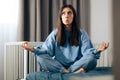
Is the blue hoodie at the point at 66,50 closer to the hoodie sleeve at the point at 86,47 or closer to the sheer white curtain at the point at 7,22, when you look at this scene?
the hoodie sleeve at the point at 86,47

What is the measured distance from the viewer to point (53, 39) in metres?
1.50

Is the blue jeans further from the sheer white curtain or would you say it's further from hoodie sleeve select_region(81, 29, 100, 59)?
the sheer white curtain

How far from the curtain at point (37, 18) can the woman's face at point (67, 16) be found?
24.9 inches

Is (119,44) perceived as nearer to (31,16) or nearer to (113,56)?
(113,56)

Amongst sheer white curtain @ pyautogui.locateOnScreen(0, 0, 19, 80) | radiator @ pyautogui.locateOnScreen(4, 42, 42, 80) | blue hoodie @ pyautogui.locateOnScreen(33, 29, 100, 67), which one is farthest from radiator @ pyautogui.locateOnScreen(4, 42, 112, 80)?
blue hoodie @ pyautogui.locateOnScreen(33, 29, 100, 67)

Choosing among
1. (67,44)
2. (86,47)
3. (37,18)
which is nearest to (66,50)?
(67,44)

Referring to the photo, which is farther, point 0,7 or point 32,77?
point 0,7

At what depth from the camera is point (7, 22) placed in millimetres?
2035

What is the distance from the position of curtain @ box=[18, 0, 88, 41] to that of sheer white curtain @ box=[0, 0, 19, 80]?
0.08 metres

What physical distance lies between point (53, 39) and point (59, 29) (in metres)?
0.09

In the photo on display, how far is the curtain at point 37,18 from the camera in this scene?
205 cm

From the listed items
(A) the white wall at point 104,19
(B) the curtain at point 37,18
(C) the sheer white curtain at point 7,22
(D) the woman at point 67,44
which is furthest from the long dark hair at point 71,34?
(C) the sheer white curtain at point 7,22

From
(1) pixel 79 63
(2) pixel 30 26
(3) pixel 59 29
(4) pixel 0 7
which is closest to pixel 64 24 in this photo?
(3) pixel 59 29

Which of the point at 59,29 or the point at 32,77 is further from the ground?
the point at 59,29
